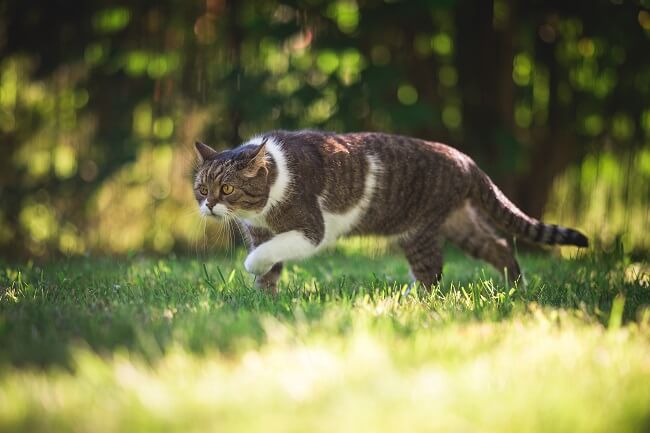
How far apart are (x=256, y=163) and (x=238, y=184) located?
→ 0.52 feet

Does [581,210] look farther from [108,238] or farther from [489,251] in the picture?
[108,238]

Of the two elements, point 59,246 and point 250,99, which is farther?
point 59,246

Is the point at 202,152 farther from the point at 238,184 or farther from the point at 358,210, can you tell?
the point at 358,210

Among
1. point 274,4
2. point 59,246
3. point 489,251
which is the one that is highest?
point 274,4

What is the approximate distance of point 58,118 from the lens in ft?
26.6

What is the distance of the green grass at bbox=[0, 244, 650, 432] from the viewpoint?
194cm

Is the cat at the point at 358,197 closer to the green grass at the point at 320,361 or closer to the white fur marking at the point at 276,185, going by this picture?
the white fur marking at the point at 276,185

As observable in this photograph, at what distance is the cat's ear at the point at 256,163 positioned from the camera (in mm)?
3965

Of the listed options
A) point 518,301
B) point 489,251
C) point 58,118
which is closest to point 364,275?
point 489,251

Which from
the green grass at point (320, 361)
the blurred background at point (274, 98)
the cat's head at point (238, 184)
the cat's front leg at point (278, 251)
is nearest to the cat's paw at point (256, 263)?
the cat's front leg at point (278, 251)

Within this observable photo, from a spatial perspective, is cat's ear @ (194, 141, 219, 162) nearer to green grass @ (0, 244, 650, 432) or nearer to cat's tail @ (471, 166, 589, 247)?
green grass @ (0, 244, 650, 432)

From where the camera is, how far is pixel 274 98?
21.7ft

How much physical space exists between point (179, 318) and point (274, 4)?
4.91 metres

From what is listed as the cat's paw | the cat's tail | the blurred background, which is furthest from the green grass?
the blurred background
